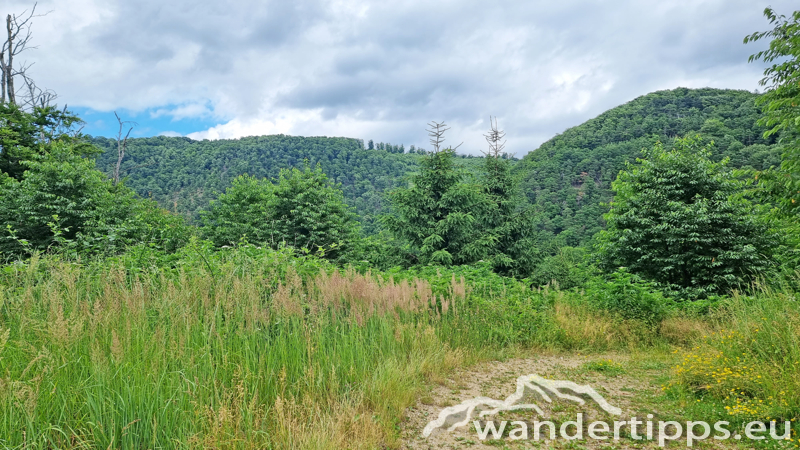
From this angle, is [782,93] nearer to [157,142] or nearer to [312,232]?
[312,232]

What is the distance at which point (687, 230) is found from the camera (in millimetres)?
12242

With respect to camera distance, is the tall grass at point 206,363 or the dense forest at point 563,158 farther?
the dense forest at point 563,158

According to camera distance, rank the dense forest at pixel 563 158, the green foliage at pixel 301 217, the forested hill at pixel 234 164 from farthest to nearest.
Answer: the forested hill at pixel 234 164 → the dense forest at pixel 563 158 → the green foliage at pixel 301 217

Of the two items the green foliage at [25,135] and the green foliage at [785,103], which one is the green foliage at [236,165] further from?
the green foliage at [785,103]

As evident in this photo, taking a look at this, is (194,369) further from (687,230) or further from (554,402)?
(687,230)

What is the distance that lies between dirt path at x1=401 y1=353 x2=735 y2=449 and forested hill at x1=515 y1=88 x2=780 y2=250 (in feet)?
120

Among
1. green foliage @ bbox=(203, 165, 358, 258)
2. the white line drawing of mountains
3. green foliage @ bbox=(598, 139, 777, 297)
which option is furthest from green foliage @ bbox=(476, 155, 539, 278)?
the white line drawing of mountains

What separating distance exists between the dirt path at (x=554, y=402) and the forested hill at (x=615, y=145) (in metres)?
36.6

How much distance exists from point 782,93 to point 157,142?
92.1m

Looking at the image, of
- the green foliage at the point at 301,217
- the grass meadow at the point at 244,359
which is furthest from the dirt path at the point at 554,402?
the green foliage at the point at 301,217

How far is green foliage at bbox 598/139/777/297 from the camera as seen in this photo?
12008 mm

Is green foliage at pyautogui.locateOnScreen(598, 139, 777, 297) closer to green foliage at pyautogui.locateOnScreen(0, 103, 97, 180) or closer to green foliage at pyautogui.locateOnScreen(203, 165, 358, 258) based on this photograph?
green foliage at pyautogui.locateOnScreen(203, 165, 358, 258)

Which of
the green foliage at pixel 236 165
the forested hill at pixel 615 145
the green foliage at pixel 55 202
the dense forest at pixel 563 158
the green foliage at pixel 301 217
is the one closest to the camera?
the green foliage at pixel 55 202

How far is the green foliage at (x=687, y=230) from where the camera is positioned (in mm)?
12008
